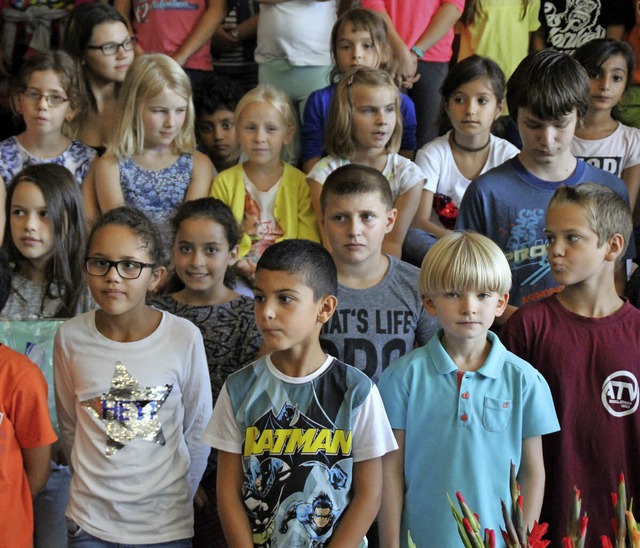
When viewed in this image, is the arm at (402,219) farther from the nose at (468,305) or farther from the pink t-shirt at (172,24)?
the pink t-shirt at (172,24)

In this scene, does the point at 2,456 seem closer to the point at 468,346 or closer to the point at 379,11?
the point at 468,346

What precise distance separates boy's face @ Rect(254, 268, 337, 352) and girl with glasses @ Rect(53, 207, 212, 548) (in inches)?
13.5

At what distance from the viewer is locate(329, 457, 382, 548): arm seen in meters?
2.27

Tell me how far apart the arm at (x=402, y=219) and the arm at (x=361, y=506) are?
137 cm

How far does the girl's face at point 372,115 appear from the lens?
3.71 meters

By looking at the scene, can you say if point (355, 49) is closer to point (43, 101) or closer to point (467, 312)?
point (43, 101)

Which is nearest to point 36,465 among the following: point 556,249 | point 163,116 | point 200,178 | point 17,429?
point 17,429

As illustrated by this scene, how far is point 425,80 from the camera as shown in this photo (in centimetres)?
455

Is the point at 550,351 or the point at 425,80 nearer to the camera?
the point at 550,351

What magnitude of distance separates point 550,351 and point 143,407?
108cm

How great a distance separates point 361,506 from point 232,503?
0.31 meters

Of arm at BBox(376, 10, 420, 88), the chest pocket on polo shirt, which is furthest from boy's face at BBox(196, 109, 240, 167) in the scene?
the chest pocket on polo shirt

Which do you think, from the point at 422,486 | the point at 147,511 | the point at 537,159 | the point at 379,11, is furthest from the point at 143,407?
the point at 379,11

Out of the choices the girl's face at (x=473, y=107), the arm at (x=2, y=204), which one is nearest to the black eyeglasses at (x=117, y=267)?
the arm at (x=2, y=204)
